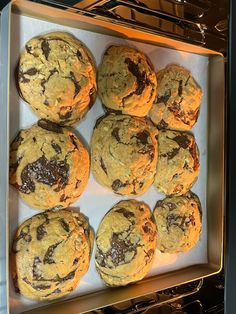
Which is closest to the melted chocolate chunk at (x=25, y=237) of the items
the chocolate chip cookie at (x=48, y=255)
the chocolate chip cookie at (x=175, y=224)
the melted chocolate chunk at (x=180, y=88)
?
the chocolate chip cookie at (x=48, y=255)

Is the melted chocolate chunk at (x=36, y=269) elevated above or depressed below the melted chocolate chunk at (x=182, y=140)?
below

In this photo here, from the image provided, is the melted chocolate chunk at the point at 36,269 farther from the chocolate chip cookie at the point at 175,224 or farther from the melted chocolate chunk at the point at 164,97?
the melted chocolate chunk at the point at 164,97

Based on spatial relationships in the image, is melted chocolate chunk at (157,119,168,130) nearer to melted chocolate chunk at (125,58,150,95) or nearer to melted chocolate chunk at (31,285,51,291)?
melted chocolate chunk at (125,58,150,95)

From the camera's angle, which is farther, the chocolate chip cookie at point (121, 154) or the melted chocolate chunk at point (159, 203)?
the melted chocolate chunk at point (159, 203)

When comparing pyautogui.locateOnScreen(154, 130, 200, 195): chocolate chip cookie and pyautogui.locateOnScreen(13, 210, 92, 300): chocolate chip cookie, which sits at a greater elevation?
pyautogui.locateOnScreen(154, 130, 200, 195): chocolate chip cookie

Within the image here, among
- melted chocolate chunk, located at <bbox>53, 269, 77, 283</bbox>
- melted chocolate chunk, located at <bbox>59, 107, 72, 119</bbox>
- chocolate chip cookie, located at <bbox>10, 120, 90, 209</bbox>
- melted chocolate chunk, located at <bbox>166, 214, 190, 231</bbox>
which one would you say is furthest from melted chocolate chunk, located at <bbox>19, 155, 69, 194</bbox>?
melted chocolate chunk, located at <bbox>166, 214, 190, 231</bbox>

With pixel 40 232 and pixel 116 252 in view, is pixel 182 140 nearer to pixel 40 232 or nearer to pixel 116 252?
pixel 116 252

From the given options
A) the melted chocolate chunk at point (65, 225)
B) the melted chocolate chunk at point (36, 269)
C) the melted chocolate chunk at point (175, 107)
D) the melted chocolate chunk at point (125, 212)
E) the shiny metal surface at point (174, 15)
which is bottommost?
the melted chocolate chunk at point (36, 269)

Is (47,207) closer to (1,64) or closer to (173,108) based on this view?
(1,64)
